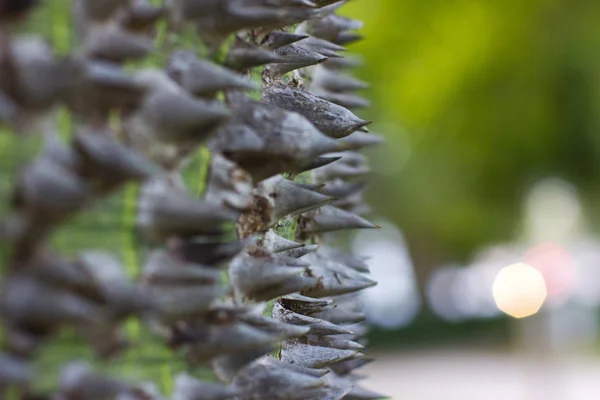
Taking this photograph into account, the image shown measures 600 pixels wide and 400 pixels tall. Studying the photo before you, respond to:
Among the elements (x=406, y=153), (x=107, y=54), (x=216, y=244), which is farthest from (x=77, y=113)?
(x=406, y=153)

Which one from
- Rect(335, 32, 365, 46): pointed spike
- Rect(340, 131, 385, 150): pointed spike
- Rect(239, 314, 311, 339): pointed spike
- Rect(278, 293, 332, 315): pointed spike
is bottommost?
Rect(239, 314, 311, 339): pointed spike

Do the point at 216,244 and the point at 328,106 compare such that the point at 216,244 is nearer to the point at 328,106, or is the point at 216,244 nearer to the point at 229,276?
the point at 229,276

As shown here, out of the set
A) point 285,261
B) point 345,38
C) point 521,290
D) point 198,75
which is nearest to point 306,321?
point 285,261

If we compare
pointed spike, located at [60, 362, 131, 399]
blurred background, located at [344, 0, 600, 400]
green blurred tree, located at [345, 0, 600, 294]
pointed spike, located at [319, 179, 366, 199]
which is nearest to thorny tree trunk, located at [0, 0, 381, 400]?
pointed spike, located at [60, 362, 131, 399]

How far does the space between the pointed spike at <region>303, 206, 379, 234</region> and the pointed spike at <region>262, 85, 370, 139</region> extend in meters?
0.15

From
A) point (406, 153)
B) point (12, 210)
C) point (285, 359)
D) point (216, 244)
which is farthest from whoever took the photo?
point (406, 153)

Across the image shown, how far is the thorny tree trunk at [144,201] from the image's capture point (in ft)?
1.66

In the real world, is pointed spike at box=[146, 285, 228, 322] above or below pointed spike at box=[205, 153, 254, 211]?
below

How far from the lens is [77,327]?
524 millimetres

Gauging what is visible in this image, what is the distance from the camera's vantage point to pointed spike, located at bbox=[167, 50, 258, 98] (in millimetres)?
595

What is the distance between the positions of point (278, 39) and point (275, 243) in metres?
0.20

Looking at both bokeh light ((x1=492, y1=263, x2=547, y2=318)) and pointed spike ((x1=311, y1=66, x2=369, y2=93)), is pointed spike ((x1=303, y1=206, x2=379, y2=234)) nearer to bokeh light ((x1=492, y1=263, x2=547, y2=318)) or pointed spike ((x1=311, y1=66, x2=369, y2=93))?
pointed spike ((x1=311, y1=66, x2=369, y2=93))

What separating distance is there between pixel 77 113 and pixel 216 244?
0.15 m

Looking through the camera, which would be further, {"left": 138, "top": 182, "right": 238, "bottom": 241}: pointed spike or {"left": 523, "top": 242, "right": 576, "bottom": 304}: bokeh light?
{"left": 523, "top": 242, "right": 576, "bottom": 304}: bokeh light
